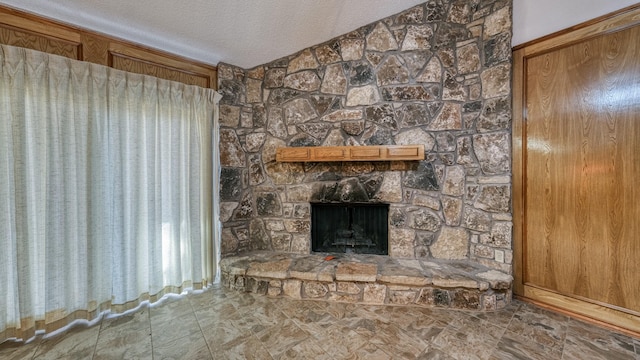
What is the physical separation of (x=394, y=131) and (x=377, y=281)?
146 cm

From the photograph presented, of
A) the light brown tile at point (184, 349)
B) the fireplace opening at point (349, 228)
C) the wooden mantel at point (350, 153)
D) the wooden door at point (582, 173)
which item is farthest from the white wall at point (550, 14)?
the light brown tile at point (184, 349)

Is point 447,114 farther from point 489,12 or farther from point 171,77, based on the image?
point 171,77

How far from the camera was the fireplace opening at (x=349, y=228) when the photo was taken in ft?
8.41

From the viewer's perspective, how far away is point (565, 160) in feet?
6.16

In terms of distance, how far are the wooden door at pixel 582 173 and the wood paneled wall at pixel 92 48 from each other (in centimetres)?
307

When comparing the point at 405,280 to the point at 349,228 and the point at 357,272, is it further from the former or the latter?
the point at 349,228

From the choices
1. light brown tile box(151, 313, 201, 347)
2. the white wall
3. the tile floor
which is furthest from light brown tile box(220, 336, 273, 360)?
the white wall

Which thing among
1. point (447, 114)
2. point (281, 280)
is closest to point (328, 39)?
point (447, 114)

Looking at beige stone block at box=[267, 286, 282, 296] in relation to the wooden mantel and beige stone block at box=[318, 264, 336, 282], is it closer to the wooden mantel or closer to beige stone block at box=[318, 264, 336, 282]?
beige stone block at box=[318, 264, 336, 282]

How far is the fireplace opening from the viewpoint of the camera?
8.41 ft

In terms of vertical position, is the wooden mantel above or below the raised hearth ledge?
above

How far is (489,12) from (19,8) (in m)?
3.62

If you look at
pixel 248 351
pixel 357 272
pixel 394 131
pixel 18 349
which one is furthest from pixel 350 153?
pixel 18 349

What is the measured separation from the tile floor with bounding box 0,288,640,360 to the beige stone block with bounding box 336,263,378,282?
23 centimetres
